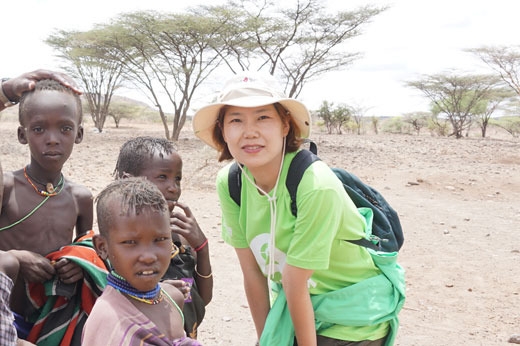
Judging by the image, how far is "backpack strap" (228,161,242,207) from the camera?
6.15ft

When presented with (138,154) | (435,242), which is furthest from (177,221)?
(435,242)

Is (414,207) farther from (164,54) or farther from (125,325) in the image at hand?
(164,54)

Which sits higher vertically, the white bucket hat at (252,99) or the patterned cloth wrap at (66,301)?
the white bucket hat at (252,99)

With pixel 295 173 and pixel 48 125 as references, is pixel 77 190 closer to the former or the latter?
pixel 48 125

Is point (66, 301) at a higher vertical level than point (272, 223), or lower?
lower

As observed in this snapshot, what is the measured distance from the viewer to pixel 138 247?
4.44 ft

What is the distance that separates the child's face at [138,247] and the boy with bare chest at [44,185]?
366 mm

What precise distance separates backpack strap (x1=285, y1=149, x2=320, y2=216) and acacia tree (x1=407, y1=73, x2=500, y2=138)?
25.6 meters

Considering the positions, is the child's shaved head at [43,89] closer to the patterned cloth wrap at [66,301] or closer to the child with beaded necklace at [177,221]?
the child with beaded necklace at [177,221]

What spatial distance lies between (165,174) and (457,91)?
91.1ft

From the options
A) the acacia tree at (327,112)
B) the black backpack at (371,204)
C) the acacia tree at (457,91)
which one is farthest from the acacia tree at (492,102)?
the black backpack at (371,204)

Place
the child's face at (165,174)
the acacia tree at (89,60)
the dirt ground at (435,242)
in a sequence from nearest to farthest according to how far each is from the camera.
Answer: the child's face at (165,174), the dirt ground at (435,242), the acacia tree at (89,60)

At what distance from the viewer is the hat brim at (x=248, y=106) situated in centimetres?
166

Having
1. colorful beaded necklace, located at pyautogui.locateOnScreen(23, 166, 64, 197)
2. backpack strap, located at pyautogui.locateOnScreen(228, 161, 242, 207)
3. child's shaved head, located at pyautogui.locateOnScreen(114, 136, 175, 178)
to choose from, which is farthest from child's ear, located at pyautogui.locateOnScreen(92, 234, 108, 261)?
backpack strap, located at pyautogui.locateOnScreen(228, 161, 242, 207)
